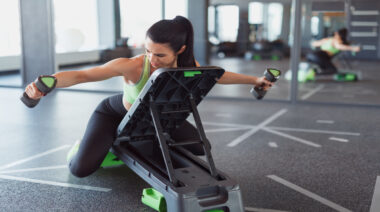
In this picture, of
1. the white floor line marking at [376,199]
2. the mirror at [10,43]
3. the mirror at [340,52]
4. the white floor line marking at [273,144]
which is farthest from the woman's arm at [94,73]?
the mirror at [10,43]

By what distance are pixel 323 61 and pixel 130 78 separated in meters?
5.07

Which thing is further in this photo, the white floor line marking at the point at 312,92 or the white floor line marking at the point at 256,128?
the white floor line marking at the point at 312,92

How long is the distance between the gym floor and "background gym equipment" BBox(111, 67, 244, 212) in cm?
24

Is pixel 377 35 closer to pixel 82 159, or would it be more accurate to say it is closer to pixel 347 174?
pixel 347 174

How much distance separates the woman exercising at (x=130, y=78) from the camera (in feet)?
7.59

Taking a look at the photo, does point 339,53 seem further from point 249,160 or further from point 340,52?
point 249,160

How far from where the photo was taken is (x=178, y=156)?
2.74 m

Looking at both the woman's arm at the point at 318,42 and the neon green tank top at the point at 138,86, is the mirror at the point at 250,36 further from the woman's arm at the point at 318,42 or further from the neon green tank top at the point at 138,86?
the neon green tank top at the point at 138,86

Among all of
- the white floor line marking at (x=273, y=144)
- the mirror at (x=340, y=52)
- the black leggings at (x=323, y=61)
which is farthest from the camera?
the black leggings at (x=323, y=61)

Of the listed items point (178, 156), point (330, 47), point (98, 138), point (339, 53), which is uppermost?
point (330, 47)

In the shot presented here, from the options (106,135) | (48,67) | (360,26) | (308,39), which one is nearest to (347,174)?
(106,135)

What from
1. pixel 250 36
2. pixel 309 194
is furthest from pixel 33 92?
pixel 250 36

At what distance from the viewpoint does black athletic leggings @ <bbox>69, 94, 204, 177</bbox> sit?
2.69 m

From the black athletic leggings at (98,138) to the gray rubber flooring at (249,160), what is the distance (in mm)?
154
